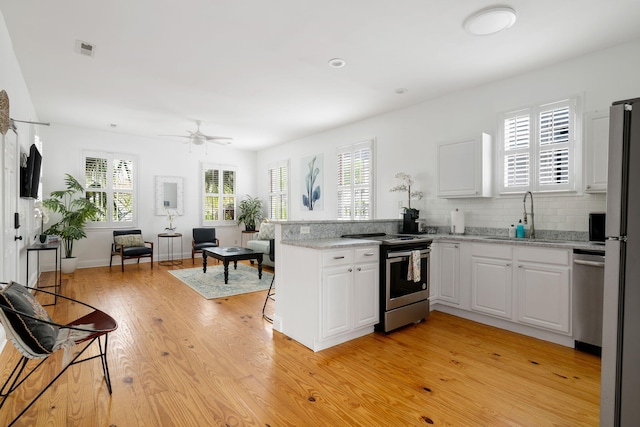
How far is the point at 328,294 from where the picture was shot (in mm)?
2904

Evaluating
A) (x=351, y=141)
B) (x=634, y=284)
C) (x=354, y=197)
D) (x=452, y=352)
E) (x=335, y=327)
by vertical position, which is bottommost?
(x=452, y=352)

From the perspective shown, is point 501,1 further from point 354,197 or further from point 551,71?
point 354,197

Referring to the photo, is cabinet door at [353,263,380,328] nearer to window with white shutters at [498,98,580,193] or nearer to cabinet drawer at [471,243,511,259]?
cabinet drawer at [471,243,511,259]

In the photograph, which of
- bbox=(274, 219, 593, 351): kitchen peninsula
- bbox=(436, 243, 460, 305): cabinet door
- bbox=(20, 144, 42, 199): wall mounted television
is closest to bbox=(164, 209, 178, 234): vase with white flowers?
bbox=(20, 144, 42, 199): wall mounted television

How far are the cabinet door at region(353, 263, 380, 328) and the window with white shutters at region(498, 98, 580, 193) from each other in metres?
2.11

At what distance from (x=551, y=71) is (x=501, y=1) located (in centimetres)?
159

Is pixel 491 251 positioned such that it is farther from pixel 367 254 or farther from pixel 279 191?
pixel 279 191

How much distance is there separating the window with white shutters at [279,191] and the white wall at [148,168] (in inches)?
35.9

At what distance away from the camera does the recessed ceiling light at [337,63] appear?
3.61m

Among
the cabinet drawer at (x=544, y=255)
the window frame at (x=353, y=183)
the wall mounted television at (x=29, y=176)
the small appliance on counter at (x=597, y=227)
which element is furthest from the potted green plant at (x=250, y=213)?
the small appliance on counter at (x=597, y=227)

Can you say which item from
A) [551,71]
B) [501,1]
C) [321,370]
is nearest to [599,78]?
[551,71]

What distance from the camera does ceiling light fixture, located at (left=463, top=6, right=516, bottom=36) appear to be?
2.66 m

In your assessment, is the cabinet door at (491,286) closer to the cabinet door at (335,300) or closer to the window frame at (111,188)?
the cabinet door at (335,300)

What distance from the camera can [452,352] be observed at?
290 centimetres
